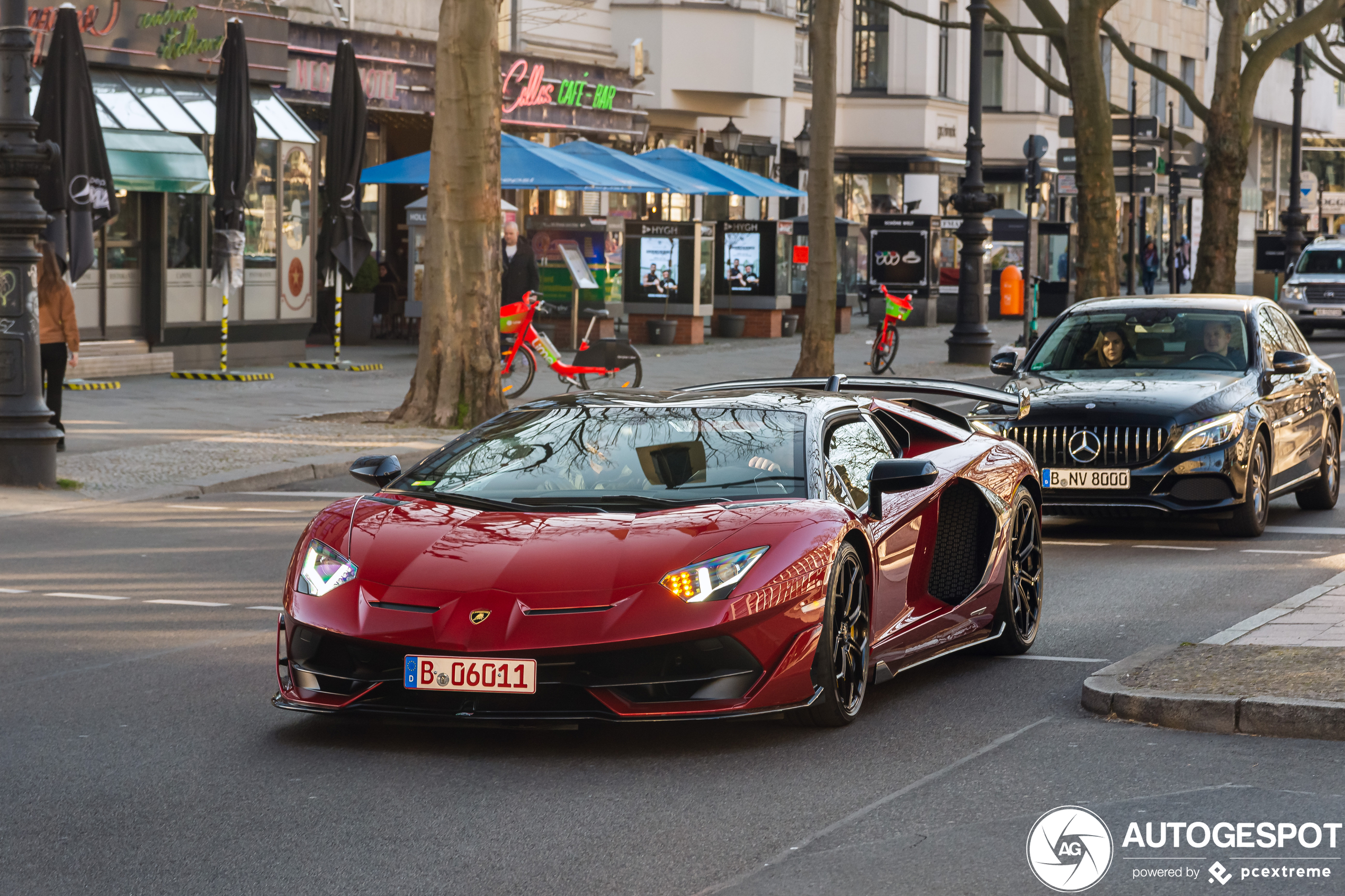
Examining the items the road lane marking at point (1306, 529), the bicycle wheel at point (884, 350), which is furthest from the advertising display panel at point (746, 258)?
the road lane marking at point (1306, 529)

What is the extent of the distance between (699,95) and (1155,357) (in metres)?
30.7

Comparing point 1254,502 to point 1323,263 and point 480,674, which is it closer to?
point 480,674

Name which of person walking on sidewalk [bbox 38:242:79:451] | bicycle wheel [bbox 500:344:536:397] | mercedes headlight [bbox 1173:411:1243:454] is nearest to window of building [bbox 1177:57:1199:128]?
bicycle wheel [bbox 500:344:536:397]

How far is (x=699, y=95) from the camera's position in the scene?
43.3 metres

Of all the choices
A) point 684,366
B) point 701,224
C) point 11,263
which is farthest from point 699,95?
point 11,263

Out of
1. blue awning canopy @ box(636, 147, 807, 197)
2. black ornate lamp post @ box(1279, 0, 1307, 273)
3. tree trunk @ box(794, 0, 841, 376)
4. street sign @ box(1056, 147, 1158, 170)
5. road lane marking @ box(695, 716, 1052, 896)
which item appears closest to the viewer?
road lane marking @ box(695, 716, 1052, 896)

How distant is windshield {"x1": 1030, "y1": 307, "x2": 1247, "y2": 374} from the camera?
1344cm

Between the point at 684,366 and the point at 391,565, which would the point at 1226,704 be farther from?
the point at 684,366

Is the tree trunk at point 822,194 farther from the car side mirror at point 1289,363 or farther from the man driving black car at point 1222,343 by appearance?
the car side mirror at point 1289,363

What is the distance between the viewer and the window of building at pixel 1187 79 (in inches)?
2908

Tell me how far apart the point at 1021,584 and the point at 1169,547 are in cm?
391

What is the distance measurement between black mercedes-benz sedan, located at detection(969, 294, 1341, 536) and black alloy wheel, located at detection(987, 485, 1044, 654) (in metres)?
2.44

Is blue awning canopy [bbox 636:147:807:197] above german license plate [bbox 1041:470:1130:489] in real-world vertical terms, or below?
above

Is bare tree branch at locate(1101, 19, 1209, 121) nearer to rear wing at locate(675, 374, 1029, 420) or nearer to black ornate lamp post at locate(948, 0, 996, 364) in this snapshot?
black ornate lamp post at locate(948, 0, 996, 364)
